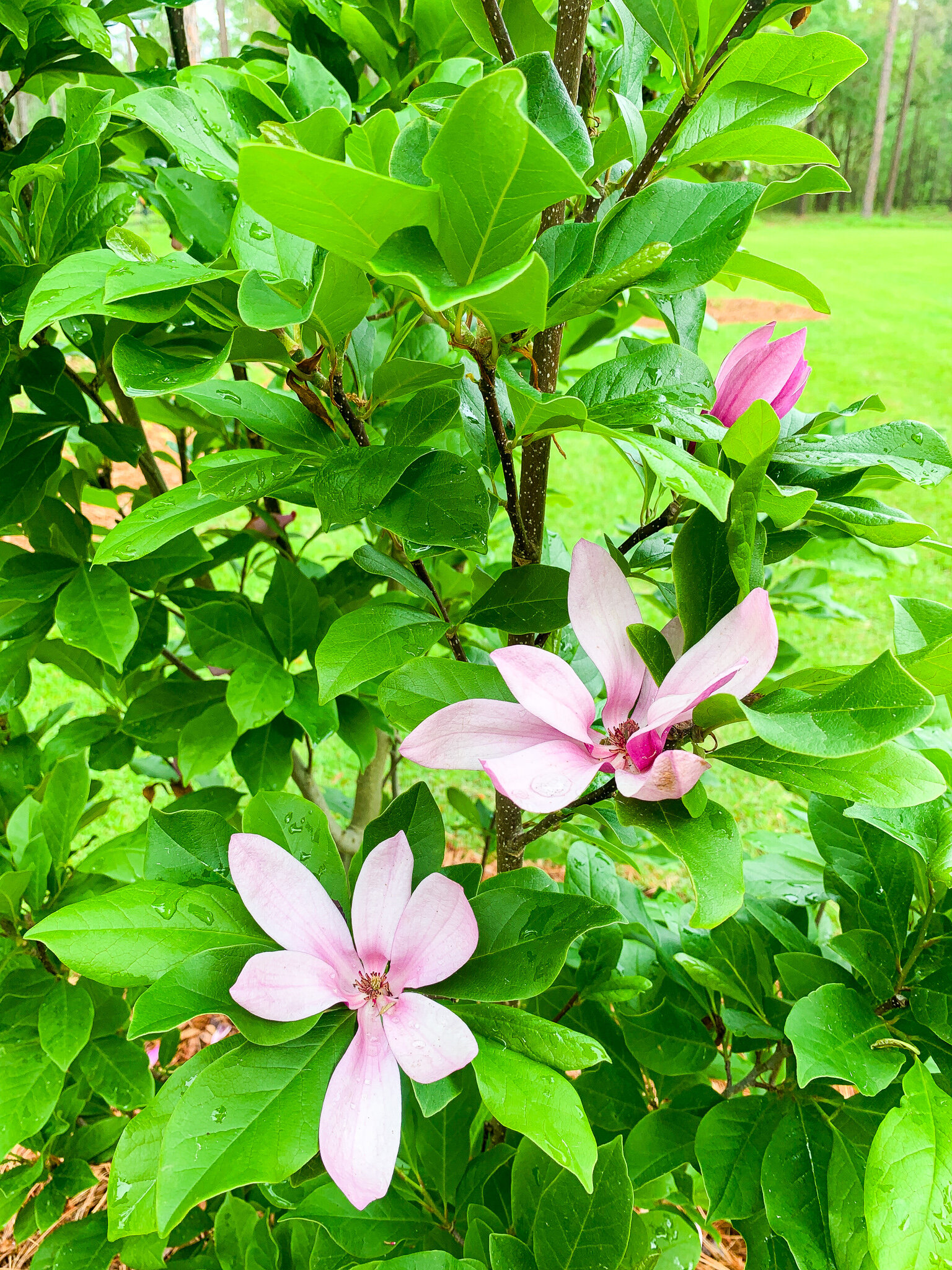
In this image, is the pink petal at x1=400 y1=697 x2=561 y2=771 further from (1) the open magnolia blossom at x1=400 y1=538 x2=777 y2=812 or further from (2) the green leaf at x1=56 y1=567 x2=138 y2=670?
(2) the green leaf at x1=56 y1=567 x2=138 y2=670

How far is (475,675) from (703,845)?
181 millimetres

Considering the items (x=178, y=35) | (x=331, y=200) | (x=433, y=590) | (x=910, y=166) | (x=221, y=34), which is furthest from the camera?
(x=910, y=166)

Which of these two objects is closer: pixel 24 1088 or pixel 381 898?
pixel 381 898

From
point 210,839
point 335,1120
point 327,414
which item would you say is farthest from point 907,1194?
point 327,414

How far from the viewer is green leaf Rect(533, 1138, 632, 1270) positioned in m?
0.63

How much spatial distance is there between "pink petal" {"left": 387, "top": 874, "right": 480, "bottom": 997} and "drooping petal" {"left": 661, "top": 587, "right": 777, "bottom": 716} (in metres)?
0.17

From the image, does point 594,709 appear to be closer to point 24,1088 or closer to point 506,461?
point 506,461

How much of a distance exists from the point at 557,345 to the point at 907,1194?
57 centimetres

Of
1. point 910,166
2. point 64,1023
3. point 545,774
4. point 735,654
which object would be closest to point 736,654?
point 735,654

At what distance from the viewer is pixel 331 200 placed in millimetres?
340

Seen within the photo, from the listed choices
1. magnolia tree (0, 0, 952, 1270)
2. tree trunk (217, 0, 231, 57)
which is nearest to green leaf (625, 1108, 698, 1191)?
magnolia tree (0, 0, 952, 1270)

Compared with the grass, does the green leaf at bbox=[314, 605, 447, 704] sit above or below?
above

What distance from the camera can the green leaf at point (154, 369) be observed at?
46cm

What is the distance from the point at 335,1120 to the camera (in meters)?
0.47
